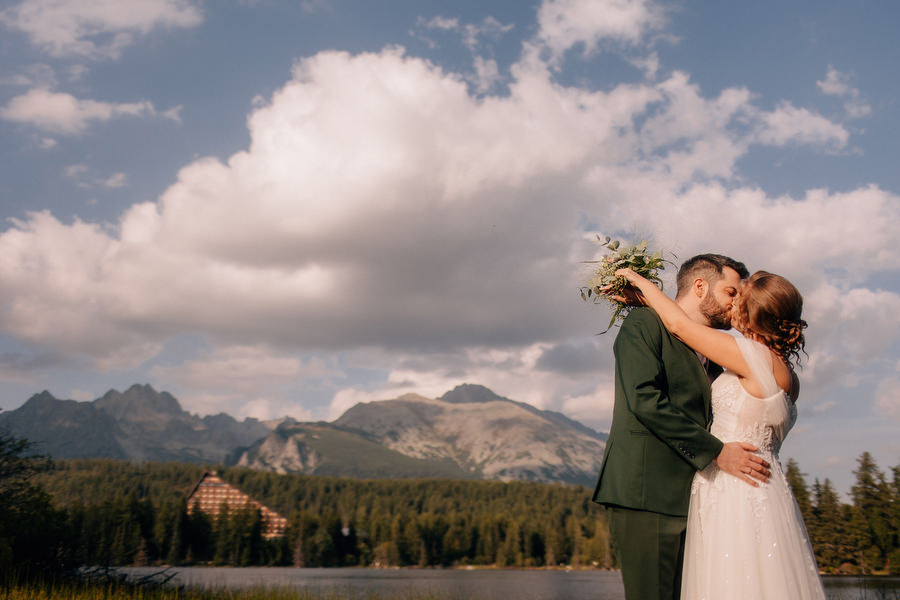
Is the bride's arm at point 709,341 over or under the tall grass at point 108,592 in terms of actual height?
over

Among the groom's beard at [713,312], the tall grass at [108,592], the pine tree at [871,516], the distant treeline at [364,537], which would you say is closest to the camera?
the groom's beard at [713,312]

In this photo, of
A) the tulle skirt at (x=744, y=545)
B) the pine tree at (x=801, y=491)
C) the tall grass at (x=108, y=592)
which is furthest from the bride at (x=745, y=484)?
the pine tree at (x=801, y=491)

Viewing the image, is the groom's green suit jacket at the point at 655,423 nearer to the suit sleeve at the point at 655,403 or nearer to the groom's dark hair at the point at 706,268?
the suit sleeve at the point at 655,403

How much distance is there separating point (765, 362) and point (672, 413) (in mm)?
720

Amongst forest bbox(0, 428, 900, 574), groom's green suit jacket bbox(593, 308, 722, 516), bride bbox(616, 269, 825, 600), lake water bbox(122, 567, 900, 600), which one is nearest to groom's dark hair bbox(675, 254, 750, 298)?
bride bbox(616, 269, 825, 600)

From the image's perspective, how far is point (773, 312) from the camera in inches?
165

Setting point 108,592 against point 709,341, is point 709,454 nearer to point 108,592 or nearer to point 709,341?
point 709,341

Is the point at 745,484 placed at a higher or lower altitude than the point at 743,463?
lower

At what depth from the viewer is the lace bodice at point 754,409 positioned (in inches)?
163

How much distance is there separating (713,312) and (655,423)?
94cm

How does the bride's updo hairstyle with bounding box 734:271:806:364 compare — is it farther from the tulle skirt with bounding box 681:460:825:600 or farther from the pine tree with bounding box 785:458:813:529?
the pine tree with bounding box 785:458:813:529

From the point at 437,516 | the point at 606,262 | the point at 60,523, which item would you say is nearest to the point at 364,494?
the point at 437,516

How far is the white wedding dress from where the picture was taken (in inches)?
154

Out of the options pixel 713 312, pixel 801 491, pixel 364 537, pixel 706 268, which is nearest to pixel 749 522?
pixel 713 312
